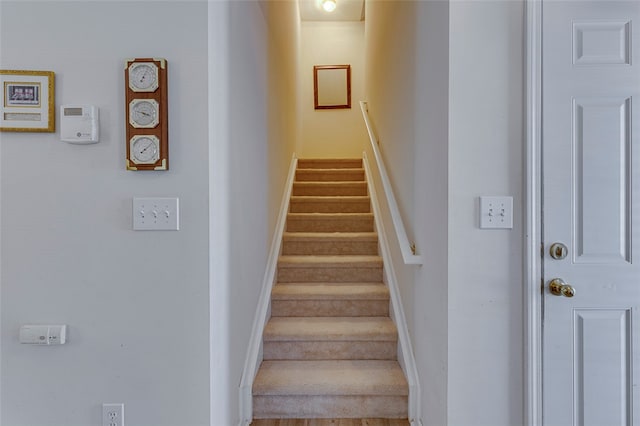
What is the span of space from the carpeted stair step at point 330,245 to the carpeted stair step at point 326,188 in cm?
90

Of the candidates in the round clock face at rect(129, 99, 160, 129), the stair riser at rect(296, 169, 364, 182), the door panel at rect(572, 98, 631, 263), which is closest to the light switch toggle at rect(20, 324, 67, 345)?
the round clock face at rect(129, 99, 160, 129)

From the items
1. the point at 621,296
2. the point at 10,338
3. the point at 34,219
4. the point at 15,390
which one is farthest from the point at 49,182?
the point at 621,296

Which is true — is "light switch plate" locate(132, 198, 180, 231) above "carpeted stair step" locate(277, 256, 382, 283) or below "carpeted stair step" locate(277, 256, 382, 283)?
above

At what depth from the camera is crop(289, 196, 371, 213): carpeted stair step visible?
3484 mm

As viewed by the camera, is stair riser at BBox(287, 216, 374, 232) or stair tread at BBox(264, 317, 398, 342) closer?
stair tread at BBox(264, 317, 398, 342)

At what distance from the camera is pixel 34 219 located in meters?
1.30

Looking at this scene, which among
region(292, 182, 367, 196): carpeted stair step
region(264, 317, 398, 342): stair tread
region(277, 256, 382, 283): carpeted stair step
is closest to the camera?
region(264, 317, 398, 342): stair tread

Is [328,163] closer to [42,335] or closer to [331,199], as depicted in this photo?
[331,199]

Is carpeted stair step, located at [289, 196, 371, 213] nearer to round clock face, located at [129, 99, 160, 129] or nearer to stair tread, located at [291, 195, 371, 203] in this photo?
stair tread, located at [291, 195, 371, 203]

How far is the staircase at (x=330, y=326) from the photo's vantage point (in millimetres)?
1872

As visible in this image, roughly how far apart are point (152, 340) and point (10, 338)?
1.75ft

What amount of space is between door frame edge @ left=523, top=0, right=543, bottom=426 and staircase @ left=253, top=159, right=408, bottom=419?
2.30 ft

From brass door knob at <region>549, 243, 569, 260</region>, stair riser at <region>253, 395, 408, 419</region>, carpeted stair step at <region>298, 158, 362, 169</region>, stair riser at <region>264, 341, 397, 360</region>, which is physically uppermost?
carpeted stair step at <region>298, 158, 362, 169</region>

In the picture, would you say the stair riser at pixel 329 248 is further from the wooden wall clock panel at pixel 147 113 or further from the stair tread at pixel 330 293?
the wooden wall clock panel at pixel 147 113
